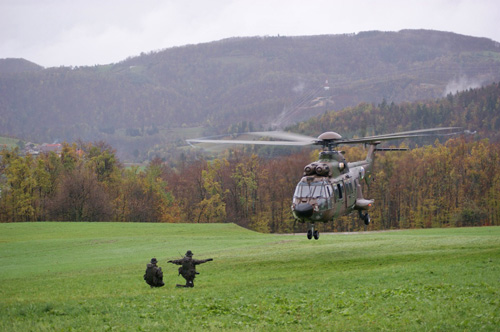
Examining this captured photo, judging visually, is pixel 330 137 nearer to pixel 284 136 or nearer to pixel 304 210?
pixel 284 136

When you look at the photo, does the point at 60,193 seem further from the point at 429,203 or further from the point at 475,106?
the point at 475,106

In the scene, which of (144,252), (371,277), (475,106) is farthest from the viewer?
(475,106)

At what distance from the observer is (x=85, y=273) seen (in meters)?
28.9

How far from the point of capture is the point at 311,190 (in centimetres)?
2552

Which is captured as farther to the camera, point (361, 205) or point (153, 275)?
point (361, 205)

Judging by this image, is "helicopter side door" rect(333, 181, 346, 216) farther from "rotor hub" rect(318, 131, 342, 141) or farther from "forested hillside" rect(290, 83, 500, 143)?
"forested hillside" rect(290, 83, 500, 143)

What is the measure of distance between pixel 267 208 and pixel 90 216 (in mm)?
28726

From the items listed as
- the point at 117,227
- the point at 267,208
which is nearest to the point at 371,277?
the point at 117,227

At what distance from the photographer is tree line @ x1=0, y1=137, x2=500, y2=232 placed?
79812mm

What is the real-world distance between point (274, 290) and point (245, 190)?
249 feet

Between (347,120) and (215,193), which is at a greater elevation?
(347,120)

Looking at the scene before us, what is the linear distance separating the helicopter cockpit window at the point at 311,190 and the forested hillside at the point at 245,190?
5704 centimetres

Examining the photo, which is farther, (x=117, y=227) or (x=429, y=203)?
(x=429, y=203)

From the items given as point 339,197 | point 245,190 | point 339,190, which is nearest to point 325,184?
point 339,190
